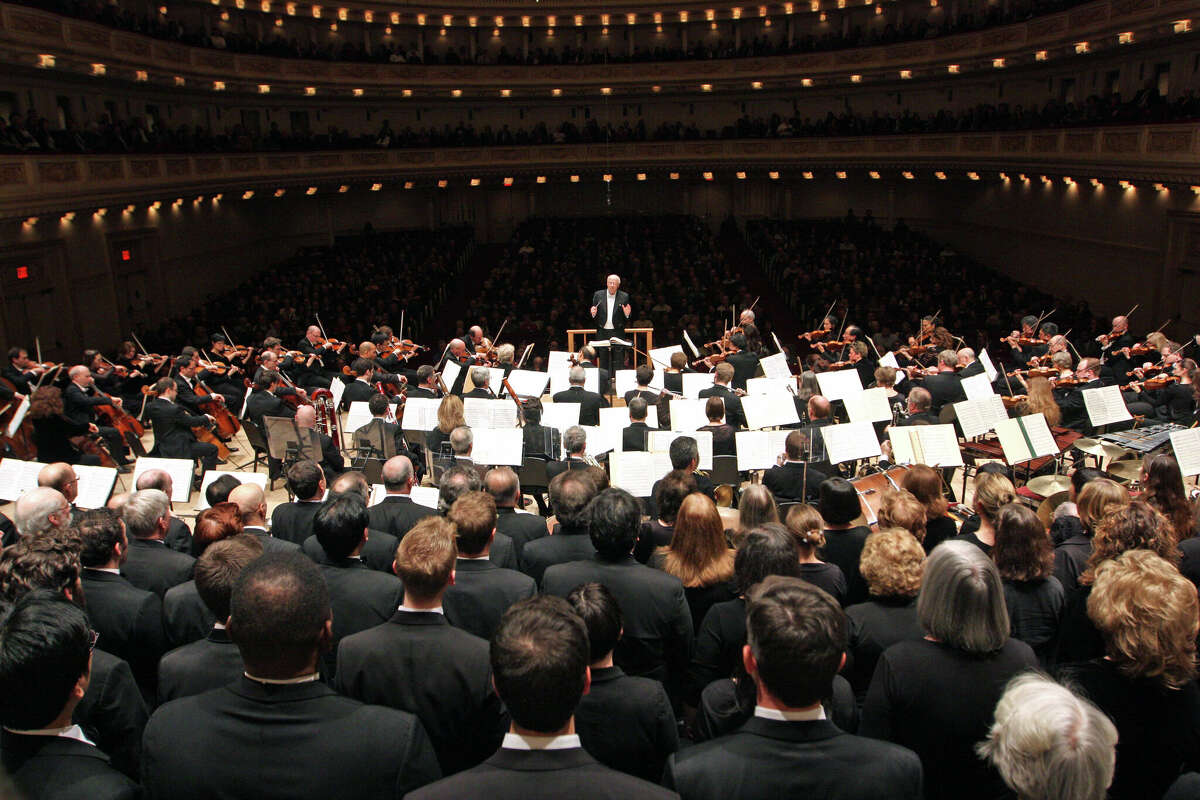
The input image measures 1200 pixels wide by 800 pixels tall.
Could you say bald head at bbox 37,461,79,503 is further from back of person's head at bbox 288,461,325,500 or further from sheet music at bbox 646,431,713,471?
sheet music at bbox 646,431,713,471

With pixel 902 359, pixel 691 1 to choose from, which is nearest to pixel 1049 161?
pixel 902 359

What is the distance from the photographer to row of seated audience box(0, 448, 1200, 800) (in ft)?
7.89

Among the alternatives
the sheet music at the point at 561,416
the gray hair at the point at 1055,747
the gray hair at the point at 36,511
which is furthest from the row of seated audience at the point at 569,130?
the gray hair at the point at 1055,747

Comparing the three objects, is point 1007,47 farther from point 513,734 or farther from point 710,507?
point 513,734

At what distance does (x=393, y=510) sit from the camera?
6.11m

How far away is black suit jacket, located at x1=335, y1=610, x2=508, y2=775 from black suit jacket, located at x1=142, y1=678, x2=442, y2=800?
71 centimetres

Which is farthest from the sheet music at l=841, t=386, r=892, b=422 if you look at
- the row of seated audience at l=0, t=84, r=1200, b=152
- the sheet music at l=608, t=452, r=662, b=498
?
the row of seated audience at l=0, t=84, r=1200, b=152

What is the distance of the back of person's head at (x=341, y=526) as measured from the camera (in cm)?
425

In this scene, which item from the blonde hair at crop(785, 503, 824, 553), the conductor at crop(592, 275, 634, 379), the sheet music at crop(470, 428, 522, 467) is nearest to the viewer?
the blonde hair at crop(785, 503, 824, 553)

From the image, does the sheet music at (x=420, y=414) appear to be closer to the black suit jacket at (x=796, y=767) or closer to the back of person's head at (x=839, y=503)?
the back of person's head at (x=839, y=503)

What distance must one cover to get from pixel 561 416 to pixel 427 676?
6.17 m

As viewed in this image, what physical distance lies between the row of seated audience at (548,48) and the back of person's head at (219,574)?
19.2 metres

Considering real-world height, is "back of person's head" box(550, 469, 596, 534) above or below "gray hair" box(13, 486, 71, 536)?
below

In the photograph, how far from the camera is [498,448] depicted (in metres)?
8.27
